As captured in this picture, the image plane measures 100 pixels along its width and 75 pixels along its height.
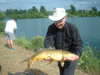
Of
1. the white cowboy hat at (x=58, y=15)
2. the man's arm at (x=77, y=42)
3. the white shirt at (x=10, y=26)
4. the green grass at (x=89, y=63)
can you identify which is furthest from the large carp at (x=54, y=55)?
the white shirt at (x=10, y=26)

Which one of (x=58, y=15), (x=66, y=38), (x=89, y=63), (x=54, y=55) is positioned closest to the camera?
(x=54, y=55)

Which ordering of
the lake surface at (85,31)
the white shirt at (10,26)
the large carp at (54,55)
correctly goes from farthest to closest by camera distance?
the lake surface at (85,31), the white shirt at (10,26), the large carp at (54,55)

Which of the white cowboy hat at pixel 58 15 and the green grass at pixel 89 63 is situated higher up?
the white cowboy hat at pixel 58 15

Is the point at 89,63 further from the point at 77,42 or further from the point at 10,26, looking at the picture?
the point at 10,26

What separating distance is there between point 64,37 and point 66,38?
6cm

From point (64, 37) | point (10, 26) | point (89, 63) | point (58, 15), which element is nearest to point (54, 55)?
point (64, 37)

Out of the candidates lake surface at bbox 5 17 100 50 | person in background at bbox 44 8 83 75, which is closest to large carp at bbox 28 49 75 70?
person in background at bbox 44 8 83 75

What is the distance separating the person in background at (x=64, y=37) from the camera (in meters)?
2.11

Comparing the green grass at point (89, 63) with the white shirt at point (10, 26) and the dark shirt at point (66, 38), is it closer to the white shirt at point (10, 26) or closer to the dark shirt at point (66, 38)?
the dark shirt at point (66, 38)

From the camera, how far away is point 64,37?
2.29 meters

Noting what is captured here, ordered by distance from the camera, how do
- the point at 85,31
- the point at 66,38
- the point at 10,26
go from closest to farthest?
A: 1. the point at 66,38
2. the point at 10,26
3. the point at 85,31

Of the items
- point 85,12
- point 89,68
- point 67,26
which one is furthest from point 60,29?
point 85,12

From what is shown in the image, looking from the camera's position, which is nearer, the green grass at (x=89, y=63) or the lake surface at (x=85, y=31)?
the green grass at (x=89, y=63)

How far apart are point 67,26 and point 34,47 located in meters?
7.06
